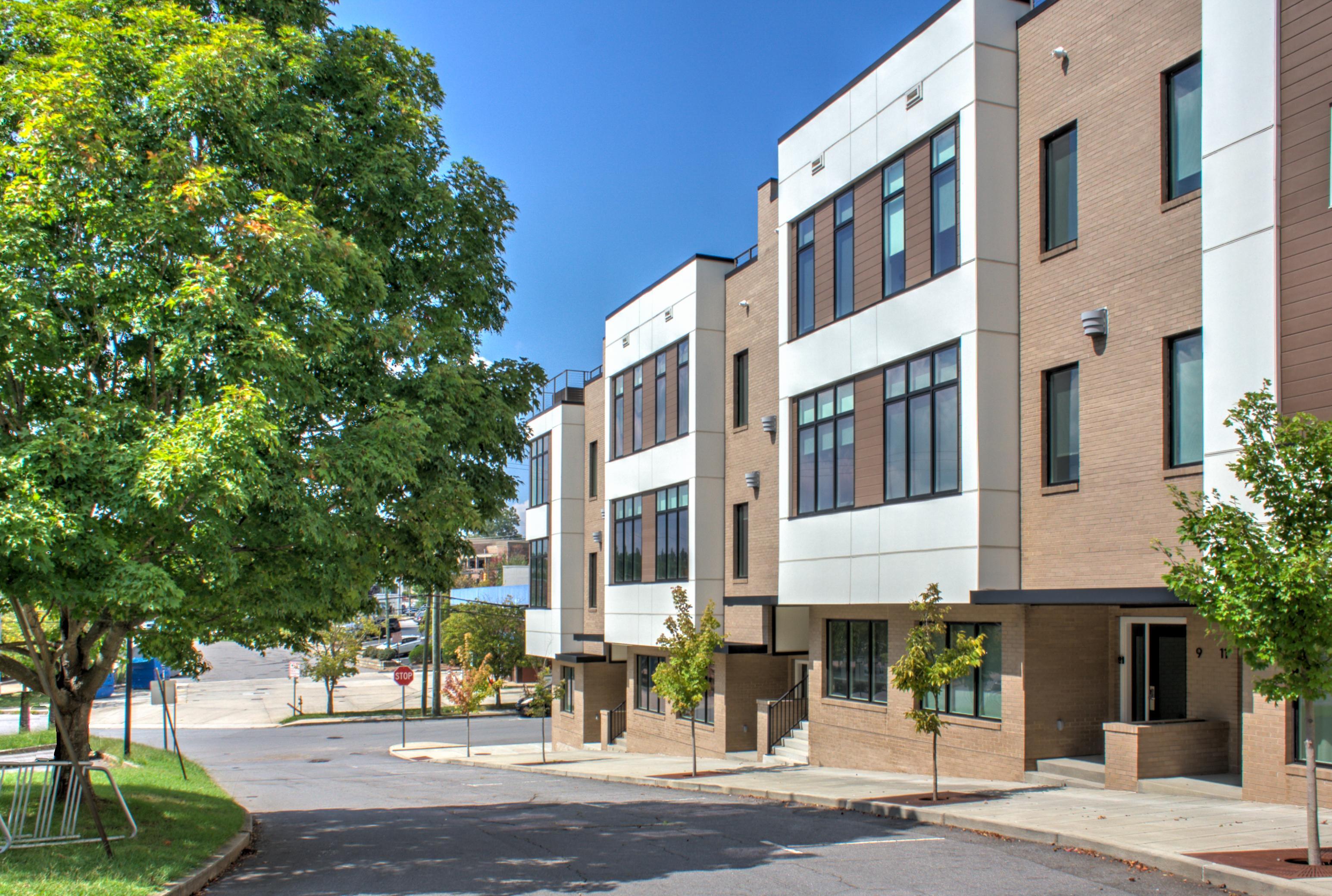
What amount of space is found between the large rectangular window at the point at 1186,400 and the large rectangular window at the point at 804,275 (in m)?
8.22

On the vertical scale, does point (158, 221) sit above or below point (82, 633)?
above

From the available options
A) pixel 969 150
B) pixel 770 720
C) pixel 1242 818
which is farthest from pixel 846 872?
pixel 770 720

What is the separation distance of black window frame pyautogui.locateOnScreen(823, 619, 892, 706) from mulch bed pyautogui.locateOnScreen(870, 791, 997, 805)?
148 inches

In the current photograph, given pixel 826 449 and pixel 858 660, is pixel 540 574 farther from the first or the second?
pixel 826 449

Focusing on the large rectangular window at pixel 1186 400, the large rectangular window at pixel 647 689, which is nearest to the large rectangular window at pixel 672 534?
the large rectangular window at pixel 647 689

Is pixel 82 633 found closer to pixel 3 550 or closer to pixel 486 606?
pixel 3 550

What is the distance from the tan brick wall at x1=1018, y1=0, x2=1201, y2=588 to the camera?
14906mm

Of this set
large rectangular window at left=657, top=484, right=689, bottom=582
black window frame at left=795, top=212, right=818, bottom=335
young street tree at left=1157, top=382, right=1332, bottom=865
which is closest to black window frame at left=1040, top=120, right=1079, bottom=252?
black window frame at left=795, top=212, right=818, bottom=335

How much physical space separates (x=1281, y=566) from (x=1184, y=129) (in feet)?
24.5

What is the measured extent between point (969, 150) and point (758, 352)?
9474 mm

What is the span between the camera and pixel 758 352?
26.4m

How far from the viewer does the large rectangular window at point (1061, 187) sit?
55.0 feet

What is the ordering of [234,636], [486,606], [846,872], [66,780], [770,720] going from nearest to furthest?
1. [846,872]
2. [66,780]
3. [234,636]
4. [770,720]
5. [486,606]

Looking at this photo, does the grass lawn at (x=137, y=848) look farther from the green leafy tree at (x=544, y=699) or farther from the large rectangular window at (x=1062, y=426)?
the green leafy tree at (x=544, y=699)
